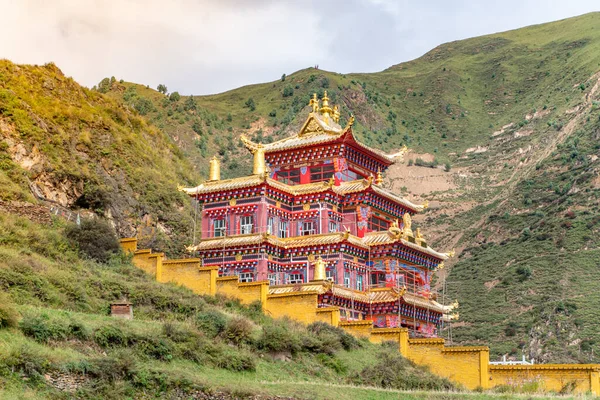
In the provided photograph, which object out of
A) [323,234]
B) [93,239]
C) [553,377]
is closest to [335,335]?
[553,377]

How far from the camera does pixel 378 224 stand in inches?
2437

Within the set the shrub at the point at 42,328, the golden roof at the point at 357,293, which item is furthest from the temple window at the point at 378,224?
the shrub at the point at 42,328

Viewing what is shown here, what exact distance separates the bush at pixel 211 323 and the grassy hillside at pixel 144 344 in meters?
0.06

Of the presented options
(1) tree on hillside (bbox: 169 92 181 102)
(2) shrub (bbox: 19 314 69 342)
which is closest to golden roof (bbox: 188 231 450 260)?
(2) shrub (bbox: 19 314 69 342)

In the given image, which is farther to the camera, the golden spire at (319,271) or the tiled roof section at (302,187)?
the tiled roof section at (302,187)

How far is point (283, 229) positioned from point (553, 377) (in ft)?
67.7

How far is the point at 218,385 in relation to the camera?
102ft

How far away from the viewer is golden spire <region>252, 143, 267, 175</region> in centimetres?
5906

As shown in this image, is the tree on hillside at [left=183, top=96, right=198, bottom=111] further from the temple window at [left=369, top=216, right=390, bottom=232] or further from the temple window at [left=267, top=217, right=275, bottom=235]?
the temple window at [left=267, top=217, right=275, bottom=235]

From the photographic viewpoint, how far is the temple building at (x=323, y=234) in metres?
56.3

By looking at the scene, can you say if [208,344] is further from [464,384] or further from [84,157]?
[84,157]

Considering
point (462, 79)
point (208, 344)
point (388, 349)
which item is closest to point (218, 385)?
point (208, 344)

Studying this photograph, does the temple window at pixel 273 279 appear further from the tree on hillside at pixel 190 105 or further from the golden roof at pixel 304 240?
the tree on hillside at pixel 190 105

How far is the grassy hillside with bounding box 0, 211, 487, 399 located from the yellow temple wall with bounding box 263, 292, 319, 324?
1.78m
